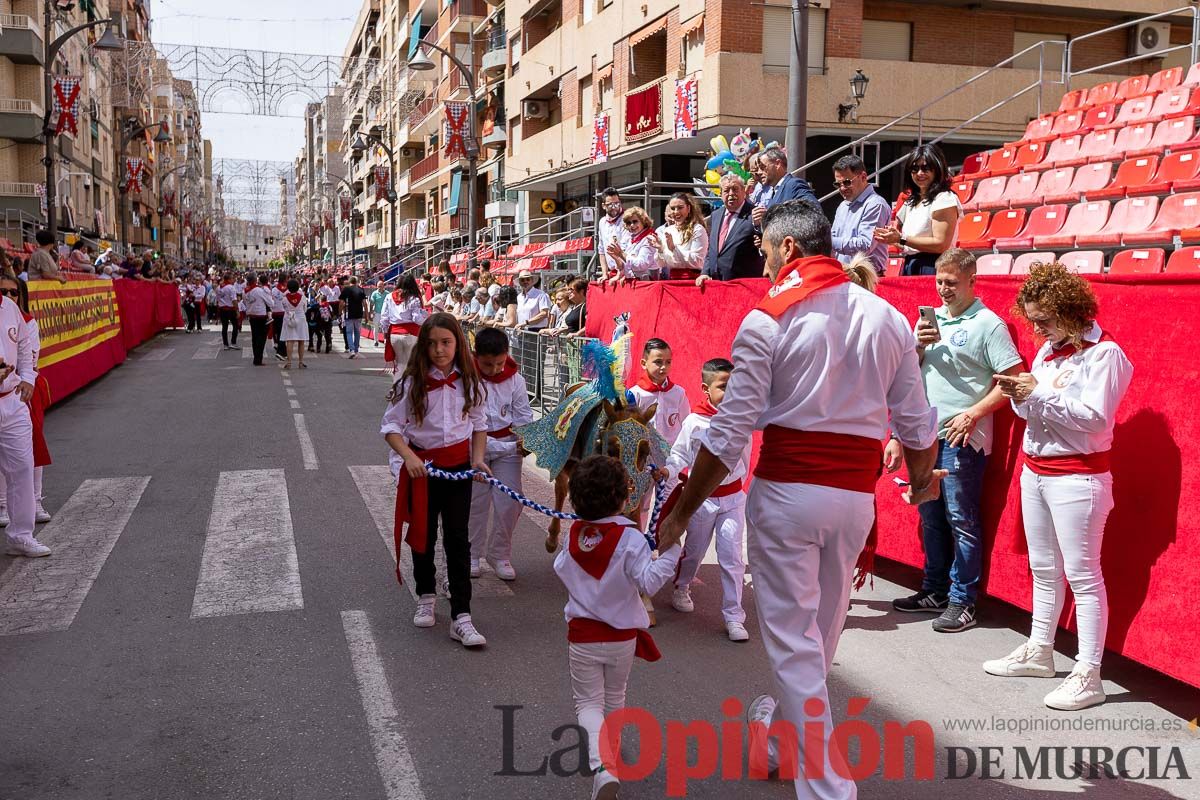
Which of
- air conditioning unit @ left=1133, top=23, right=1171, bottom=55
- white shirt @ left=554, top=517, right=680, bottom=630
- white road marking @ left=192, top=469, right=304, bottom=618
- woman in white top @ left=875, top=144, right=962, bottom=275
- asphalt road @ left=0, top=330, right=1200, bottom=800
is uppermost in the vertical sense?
air conditioning unit @ left=1133, top=23, right=1171, bottom=55

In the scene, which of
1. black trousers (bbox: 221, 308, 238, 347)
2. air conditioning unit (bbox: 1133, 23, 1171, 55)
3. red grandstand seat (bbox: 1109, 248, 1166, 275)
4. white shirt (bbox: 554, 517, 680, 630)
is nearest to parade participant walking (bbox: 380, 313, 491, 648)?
white shirt (bbox: 554, 517, 680, 630)

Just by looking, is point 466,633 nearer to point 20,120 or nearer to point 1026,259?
point 1026,259

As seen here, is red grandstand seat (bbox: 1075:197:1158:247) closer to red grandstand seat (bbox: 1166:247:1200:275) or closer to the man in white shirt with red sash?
red grandstand seat (bbox: 1166:247:1200:275)

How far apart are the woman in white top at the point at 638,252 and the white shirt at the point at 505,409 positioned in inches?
209

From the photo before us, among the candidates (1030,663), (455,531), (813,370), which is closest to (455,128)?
(455,531)

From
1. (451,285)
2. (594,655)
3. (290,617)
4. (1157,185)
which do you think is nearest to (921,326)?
(594,655)

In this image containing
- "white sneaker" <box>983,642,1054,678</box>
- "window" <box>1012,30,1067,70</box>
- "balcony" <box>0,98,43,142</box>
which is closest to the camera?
"white sneaker" <box>983,642,1054,678</box>

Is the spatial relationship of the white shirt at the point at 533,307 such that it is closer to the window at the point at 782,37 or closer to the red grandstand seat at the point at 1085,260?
the red grandstand seat at the point at 1085,260

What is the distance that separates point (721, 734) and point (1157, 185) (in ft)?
32.1

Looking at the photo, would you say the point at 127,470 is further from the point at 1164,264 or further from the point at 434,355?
the point at 1164,264

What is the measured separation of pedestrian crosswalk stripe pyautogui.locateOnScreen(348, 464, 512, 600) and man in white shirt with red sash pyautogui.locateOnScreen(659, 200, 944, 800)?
3.26 meters

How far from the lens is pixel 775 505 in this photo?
11.8 feet

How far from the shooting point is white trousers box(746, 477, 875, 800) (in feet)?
11.6

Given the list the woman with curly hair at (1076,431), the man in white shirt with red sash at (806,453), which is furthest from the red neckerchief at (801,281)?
the woman with curly hair at (1076,431)
